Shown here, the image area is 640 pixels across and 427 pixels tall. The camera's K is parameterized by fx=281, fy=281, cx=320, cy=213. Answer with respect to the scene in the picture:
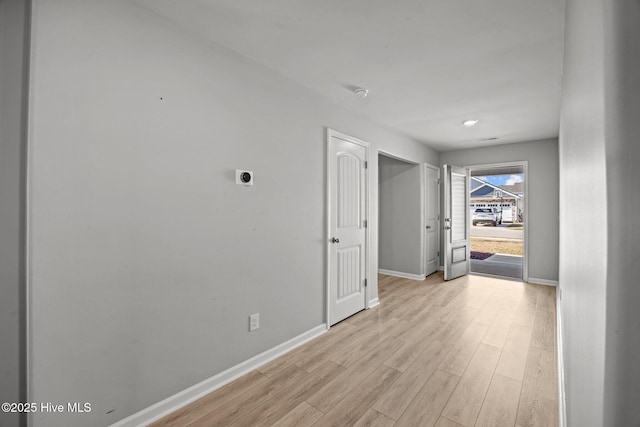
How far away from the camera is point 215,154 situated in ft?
6.67

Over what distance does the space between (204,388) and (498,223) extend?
509 inches

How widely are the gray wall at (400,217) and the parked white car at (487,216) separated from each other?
8568 mm

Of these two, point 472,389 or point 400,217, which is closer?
point 472,389

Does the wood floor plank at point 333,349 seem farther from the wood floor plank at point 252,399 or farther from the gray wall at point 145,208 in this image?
the gray wall at point 145,208

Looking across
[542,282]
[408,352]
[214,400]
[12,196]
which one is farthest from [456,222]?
[12,196]

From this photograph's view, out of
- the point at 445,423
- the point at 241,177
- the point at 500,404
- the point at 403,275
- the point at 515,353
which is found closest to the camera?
the point at 445,423

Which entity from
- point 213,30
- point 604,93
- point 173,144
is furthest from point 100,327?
point 604,93

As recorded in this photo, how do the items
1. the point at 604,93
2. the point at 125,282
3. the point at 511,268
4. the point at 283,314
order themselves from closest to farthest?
the point at 604,93 < the point at 125,282 < the point at 283,314 < the point at 511,268

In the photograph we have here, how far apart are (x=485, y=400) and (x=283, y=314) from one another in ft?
5.29

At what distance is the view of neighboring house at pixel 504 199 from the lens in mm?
11633

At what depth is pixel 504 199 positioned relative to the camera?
467 inches

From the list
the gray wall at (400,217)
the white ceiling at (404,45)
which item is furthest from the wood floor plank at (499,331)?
the white ceiling at (404,45)

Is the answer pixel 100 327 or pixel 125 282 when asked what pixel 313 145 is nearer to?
pixel 125 282

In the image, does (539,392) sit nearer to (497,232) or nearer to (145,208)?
(145,208)
